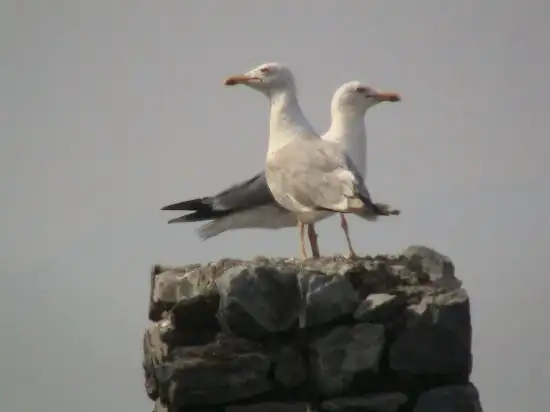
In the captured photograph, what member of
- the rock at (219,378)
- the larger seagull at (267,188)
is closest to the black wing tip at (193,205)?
the larger seagull at (267,188)

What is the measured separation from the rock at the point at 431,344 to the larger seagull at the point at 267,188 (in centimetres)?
95

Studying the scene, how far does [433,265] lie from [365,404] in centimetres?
80

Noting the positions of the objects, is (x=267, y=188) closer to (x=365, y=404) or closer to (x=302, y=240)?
(x=302, y=240)

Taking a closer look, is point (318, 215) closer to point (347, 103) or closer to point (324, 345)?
point (347, 103)

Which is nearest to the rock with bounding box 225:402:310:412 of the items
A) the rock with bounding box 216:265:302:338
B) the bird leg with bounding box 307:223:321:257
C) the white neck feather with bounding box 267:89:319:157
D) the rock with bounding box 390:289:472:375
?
the rock with bounding box 216:265:302:338

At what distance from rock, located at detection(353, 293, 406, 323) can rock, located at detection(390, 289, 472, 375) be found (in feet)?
0.25

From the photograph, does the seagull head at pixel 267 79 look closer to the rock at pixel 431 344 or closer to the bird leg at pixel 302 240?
the bird leg at pixel 302 240

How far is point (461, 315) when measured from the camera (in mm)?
3277

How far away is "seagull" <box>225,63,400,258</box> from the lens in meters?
3.63

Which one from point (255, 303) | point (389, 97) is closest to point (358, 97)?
point (389, 97)

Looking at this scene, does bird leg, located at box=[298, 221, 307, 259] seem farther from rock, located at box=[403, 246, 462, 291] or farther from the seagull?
rock, located at box=[403, 246, 462, 291]

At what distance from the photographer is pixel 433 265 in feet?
12.3

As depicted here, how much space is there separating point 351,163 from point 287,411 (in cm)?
123

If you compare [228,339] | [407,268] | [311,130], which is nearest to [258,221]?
[311,130]
